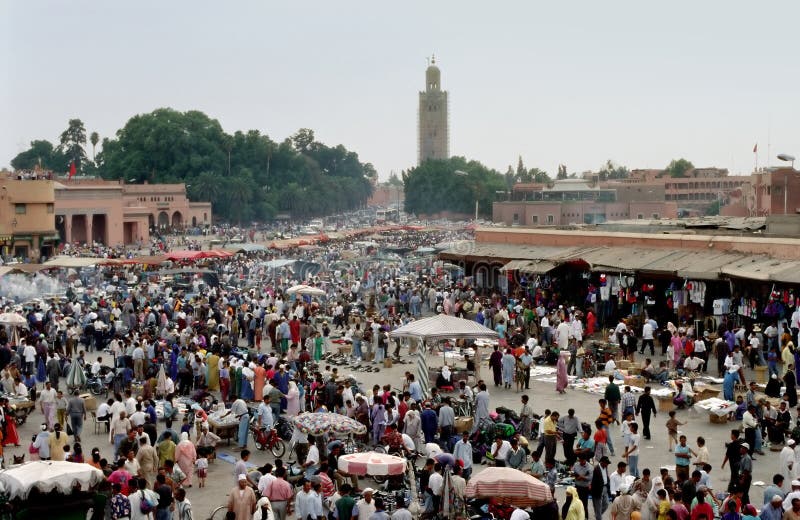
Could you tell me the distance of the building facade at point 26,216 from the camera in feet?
161

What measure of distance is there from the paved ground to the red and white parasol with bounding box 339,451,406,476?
200 cm

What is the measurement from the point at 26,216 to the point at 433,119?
419 ft

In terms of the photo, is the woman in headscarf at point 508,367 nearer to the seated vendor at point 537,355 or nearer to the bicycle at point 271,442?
the seated vendor at point 537,355

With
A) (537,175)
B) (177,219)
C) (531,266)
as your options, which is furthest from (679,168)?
(531,266)

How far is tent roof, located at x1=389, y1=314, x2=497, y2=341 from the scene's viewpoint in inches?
736

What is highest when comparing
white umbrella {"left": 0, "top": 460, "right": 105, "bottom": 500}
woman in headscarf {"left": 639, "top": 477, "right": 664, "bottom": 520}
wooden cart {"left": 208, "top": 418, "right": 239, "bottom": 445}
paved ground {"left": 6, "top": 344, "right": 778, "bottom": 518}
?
white umbrella {"left": 0, "top": 460, "right": 105, "bottom": 500}

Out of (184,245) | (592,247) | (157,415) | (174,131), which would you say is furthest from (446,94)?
(157,415)

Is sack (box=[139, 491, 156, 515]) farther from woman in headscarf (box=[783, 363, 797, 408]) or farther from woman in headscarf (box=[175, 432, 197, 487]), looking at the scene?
woman in headscarf (box=[783, 363, 797, 408])

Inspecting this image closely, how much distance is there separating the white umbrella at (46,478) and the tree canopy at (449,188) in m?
101

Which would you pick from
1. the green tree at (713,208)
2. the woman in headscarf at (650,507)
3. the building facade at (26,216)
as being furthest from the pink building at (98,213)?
the woman in headscarf at (650,507)

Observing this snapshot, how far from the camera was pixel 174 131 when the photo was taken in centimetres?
9900

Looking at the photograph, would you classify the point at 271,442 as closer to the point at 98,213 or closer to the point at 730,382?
the point at 730,382

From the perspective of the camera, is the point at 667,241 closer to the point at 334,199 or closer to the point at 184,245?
the point at 184,245

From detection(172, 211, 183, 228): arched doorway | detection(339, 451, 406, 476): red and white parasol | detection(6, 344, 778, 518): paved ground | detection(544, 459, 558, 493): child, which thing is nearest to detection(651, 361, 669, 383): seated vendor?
detection(6, 344, 778, 518): paved ground
